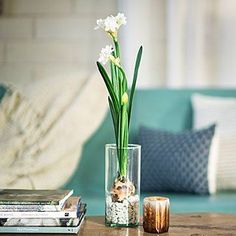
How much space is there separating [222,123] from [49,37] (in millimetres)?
1160

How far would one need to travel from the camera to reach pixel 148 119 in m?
2.52

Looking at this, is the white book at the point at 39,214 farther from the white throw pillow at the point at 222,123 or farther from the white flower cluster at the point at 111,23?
the white throw pillow at the point at 222,123

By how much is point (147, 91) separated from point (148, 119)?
0.14 m

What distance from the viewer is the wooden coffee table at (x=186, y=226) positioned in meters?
1.36

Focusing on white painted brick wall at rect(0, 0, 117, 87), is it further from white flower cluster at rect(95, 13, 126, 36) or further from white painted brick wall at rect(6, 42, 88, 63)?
white flower cluster at rect(95, 13, 126, 36)

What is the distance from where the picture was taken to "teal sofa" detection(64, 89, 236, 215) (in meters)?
2.06

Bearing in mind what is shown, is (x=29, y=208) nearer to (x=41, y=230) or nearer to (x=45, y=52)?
(x=41, y=230)

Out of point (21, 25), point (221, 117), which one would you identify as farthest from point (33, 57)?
point (221, 117)

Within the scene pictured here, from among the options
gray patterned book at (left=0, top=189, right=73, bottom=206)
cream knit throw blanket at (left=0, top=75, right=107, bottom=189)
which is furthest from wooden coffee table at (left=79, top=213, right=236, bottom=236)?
cream knit throw blanket at (left=0, top=75, right=107, bottom=189)

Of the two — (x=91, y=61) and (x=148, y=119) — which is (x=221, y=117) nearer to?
Answer: (x=148, y=119)

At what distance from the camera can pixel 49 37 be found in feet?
9.89

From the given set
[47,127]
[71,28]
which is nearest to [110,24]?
[47,127]

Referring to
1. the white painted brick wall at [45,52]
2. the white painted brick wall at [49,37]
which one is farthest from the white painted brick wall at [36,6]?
the white painted brick wall at [45,52]

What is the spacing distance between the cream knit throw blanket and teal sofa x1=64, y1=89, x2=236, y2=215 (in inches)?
4.8
